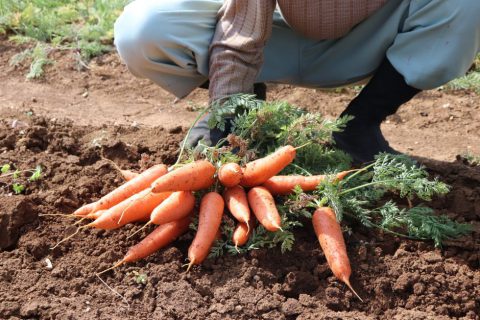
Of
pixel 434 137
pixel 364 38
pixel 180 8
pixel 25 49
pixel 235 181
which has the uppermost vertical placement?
pixel 180 8

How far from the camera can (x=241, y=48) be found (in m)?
2.82

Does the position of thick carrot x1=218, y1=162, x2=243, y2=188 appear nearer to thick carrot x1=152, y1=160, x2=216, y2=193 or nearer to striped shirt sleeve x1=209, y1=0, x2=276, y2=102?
thick carrot x1=152, y1=160, x2=216, y2=193

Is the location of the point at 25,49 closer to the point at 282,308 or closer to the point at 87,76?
the point at 87,76

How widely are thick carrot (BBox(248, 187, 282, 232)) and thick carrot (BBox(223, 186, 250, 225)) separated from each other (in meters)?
0.03

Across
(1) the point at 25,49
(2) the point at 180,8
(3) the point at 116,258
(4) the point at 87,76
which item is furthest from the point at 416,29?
(1) the point at 25,49

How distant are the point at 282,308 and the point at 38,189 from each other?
46.7 inches

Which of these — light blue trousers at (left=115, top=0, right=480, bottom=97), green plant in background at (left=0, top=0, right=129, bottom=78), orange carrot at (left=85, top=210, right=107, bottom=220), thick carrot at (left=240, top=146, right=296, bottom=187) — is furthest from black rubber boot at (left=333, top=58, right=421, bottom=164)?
green plant in background at (left=0, top=0, right=129, bottom=78)

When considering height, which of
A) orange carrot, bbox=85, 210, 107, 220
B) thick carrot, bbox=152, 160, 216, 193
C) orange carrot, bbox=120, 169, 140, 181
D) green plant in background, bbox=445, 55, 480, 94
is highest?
thick carrot, bbox=152, 160, 216, 193

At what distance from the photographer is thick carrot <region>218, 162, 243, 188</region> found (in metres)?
2.56

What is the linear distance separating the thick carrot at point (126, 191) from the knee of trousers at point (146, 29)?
0.61 metres

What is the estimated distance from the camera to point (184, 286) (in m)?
2.39

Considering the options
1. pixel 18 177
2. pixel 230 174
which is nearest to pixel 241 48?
pixel 230 174

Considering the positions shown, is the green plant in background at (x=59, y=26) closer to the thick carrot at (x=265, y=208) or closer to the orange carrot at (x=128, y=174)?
the orange carrot at (x=128, y=174)

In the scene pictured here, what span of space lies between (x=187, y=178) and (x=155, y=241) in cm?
24
